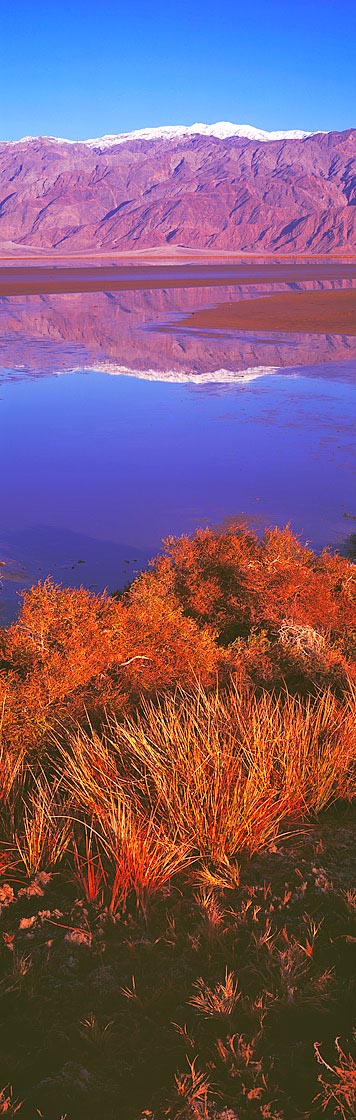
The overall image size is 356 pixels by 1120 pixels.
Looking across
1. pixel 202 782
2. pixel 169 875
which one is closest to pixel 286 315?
pixel 202 782

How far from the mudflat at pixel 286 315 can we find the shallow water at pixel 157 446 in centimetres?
284

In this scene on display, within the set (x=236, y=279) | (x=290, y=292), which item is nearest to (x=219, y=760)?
(x=290, y=292)

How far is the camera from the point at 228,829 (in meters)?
3.42

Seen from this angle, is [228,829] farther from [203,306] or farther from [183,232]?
[183,232]

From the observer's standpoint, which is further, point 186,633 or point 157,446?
point 157,446

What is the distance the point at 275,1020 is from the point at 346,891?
69 cm

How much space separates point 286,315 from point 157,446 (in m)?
18.4

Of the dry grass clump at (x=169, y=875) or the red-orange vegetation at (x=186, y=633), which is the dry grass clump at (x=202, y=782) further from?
the red-orange vegetation at (x=186, y=633)

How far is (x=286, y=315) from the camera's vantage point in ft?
94.8

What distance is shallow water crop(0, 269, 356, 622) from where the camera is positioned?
9000mm

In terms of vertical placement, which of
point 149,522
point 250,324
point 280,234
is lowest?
point 149,522

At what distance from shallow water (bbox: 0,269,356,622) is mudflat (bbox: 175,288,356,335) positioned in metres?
2.84

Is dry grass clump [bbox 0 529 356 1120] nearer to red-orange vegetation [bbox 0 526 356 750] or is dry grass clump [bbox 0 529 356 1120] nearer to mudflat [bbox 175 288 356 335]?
red-orange vegetation [bbox 0 526 356 750]

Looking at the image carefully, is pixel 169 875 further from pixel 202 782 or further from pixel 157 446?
pixel 157 446
